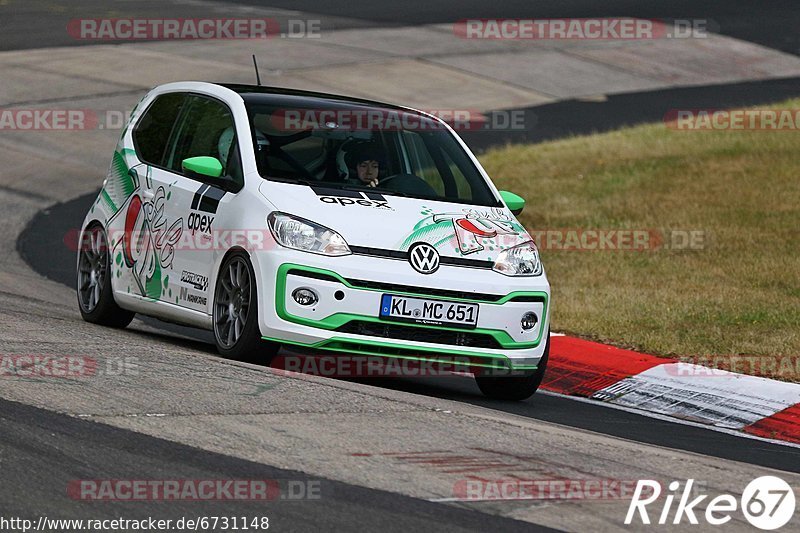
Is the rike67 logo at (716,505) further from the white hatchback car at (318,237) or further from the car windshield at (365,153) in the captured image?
the car windshield at (365,153)

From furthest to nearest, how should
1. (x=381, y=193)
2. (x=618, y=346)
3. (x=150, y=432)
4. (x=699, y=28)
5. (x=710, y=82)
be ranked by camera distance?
(x=699, y=28)
(x=710, y=82)
(x=618, y=346)
(x=381, y=193)
(x=150, y=432)

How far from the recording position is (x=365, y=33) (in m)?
30.1

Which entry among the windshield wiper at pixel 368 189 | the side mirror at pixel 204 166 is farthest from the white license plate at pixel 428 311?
the side mirror at pixel 204 166

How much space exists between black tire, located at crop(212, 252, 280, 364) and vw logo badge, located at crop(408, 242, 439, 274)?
0.91 m

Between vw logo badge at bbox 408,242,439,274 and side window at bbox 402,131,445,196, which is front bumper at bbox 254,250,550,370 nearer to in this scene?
vw logo badge at bbox 408,242,439,274

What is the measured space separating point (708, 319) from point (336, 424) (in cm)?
552

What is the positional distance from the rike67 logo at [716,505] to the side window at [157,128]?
482cm

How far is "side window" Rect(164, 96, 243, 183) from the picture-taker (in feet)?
30.9

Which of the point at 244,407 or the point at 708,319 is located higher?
the point at 244,407

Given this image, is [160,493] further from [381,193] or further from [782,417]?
[782,417]

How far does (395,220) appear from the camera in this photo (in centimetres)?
868

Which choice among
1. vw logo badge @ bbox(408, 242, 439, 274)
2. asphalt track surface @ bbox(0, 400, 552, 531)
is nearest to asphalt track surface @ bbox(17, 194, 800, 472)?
vw logo badge @ bbox(408, 242, 439, 274)

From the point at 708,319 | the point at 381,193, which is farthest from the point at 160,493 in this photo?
the point at 708,319

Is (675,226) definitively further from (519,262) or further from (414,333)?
(414,333)
